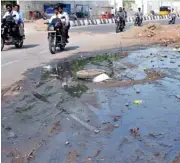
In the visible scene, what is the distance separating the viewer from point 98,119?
5.38 meters

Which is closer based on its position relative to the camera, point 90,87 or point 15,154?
point 15,154

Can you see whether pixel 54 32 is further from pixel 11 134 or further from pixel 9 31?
pixel 11 134

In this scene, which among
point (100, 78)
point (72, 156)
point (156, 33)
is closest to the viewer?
point (72, 156)

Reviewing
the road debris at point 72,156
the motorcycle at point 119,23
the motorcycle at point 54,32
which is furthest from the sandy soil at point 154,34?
the road debris at point 72,156

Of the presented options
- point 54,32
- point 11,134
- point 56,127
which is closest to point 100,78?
point 56,127

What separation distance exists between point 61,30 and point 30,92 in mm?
6383

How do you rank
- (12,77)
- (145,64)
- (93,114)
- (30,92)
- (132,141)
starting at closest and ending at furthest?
(132,141)
(93,114)
(30,92)
(12,77)
(145,64)

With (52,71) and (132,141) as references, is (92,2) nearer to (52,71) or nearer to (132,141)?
(52,71)

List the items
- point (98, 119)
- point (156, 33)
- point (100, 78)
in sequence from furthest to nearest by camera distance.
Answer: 1. point (156, 33)
2. point (100, 78)
3. point (98, 119)

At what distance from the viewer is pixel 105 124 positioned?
203 inches

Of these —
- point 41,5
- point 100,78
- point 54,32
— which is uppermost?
point 41,5

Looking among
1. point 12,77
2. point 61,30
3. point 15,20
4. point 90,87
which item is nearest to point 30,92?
point 90,87

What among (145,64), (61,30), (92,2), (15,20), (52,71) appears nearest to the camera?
(52,71)

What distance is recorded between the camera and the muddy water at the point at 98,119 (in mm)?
4191
